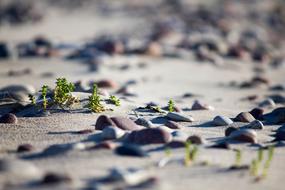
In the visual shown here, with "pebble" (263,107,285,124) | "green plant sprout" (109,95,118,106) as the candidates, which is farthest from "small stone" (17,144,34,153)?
"pebble" (263,107,285,124)

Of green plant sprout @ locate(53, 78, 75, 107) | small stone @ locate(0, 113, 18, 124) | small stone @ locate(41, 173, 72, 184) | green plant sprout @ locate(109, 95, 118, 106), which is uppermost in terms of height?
green plant sprout @ locate(53, 78, 75, 107)

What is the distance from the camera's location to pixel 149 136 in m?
4.15

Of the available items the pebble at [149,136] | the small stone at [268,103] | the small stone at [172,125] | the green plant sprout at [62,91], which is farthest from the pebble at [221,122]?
the small stone at [268,103]

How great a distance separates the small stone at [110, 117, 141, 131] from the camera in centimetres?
449

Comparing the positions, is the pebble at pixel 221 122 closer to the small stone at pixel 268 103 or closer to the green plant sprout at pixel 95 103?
the green plant sprout at pixel 95 103

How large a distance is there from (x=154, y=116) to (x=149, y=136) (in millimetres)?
1054

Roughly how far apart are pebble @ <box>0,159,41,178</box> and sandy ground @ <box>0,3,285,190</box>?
65 millimetres

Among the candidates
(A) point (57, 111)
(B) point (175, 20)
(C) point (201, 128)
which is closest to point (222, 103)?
(C) point (201, 128)

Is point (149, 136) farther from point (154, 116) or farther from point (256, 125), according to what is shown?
point (256, 125)

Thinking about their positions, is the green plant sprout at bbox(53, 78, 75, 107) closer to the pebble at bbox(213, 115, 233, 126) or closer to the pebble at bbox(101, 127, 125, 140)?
the pebble at bbox(101, 127, 125, 140)

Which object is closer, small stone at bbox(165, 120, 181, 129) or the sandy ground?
the sandy ground

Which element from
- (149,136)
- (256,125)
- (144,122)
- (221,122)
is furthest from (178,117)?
(149,136)

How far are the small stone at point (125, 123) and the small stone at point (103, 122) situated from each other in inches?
1.5

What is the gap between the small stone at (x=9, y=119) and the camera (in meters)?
4.70
